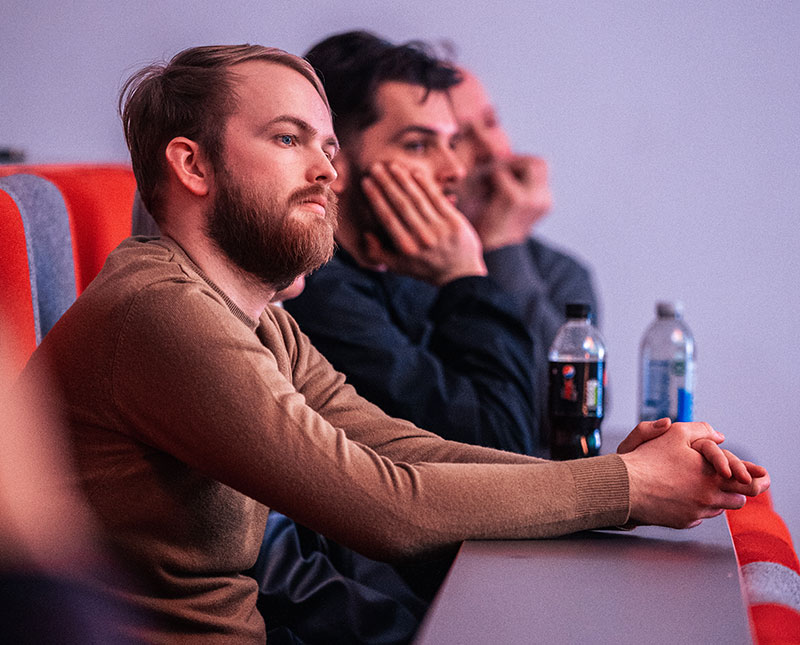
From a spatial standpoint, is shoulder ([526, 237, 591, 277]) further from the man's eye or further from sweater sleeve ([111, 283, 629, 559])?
sweater sleeve ([111, 283, 629, 559])

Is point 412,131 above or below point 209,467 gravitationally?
above

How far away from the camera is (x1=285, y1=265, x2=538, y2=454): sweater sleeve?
133 centimetres

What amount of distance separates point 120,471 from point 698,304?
1999 millimetres

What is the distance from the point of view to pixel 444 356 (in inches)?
59.1

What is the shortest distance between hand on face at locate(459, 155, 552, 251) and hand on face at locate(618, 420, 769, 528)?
1307 millimetres

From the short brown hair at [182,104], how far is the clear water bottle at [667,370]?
93cm

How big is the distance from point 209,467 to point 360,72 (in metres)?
1.14

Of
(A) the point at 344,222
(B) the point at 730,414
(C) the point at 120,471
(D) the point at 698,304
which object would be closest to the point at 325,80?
A: (A) the point at 344,222

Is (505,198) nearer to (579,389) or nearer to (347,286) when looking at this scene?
(347,286)

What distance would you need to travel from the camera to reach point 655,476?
30.8 inches

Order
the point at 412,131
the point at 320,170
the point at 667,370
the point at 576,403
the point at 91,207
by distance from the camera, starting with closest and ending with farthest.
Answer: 1. the point at 320,170
2. the point at 91,207
3. the point at 576,403
4. the point at 412,131
5. the point at 667,370

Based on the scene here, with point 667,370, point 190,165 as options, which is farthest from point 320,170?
point 667,370

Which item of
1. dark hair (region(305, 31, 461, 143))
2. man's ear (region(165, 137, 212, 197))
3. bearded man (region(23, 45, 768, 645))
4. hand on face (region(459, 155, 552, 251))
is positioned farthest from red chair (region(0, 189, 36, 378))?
hand on face (region(459, 155, 552, 251))

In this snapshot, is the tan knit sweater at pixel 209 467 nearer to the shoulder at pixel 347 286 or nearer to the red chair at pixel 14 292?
the red chair at pixel 14 292
